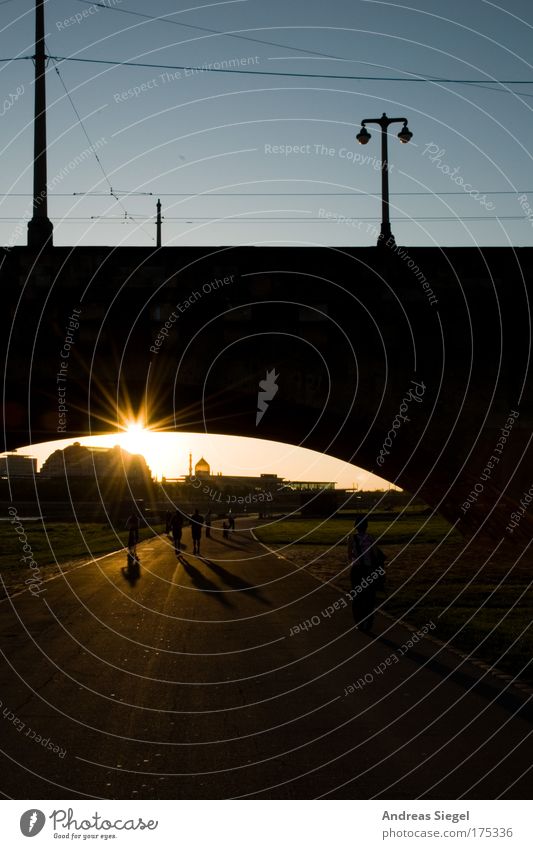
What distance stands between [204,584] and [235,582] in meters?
1.00

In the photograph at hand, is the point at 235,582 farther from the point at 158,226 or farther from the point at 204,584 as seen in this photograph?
the point at 158,226

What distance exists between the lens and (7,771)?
28.9 feet

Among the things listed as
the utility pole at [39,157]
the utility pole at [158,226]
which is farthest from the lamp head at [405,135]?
the utility pole at [158,226]

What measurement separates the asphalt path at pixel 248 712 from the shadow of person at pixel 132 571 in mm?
11299

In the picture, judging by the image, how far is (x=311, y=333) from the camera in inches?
1341

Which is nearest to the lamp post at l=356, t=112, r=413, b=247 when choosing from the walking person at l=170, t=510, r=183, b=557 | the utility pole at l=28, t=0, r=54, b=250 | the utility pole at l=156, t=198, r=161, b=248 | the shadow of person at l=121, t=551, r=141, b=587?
the utility pole at l=28, t=0, r=54, b=250

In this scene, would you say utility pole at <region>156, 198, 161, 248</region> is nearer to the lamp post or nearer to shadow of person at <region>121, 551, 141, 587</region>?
shadow of person at <region>121, 551, 141, 587</region>

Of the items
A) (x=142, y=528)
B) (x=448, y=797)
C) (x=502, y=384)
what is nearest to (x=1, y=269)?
(x=502, y=384)

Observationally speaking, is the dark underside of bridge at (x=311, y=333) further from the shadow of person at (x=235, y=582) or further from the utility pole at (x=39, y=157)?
the shadow of person at (x=235, y=582)

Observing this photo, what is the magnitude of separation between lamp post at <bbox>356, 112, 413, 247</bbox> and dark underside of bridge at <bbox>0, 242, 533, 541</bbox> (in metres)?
1.49

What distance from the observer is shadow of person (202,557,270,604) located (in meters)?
27.0

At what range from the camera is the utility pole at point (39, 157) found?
26375mm

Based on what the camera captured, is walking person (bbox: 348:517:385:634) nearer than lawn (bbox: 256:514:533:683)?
No

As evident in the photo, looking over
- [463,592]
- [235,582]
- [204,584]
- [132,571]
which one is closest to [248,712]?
[463,592]
